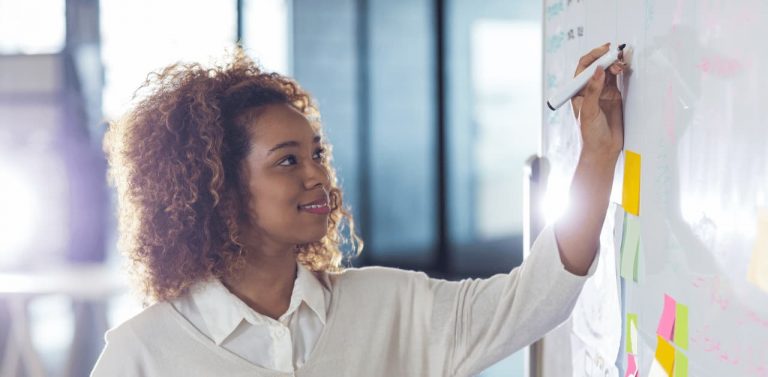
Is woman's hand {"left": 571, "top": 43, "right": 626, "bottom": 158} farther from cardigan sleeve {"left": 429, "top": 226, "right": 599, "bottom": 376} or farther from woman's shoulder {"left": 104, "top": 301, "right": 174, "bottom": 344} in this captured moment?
woman's shoulder {"left": 104, "top": 301, "right": 174, "bottom": 344}

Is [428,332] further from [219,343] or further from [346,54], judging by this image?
[346,54]

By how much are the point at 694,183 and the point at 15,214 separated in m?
4.76

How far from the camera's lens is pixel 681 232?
1.07m

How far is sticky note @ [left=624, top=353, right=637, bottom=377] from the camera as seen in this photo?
1262 millimetres

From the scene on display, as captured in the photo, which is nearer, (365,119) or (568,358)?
(568,358)

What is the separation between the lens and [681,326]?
3.53 ft

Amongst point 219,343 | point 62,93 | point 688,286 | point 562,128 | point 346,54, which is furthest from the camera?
point 346,54

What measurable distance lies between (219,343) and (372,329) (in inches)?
10.5

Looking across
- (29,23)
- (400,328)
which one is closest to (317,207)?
(400,328)

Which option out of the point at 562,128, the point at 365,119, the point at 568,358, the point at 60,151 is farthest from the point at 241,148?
the point at 365,119

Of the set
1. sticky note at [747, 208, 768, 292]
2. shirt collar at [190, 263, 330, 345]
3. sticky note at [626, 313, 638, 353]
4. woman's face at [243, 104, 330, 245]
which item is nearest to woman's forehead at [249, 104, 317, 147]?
woman's face at [243, 104, 330, 245]

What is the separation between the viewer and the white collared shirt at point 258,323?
1468 millimetres

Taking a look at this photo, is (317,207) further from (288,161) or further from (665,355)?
(665,355)

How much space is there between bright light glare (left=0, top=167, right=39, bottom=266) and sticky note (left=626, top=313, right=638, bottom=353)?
451 cm
